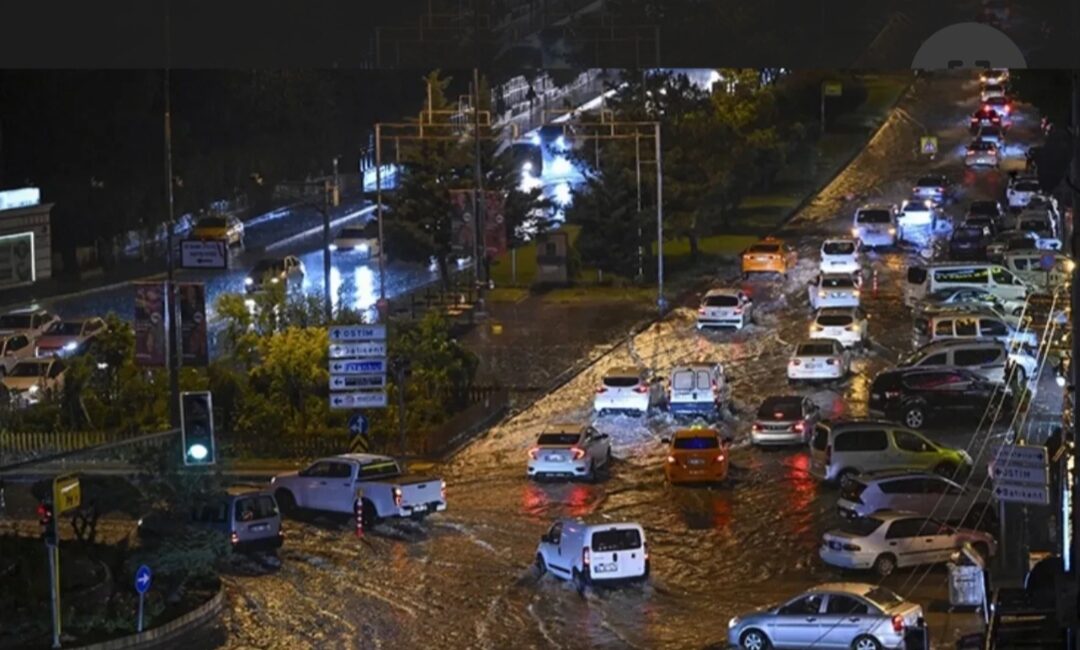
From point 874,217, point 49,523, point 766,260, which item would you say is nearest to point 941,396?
point 766,260

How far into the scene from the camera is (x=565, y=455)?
3406 cm

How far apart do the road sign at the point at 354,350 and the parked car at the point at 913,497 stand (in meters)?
9.87

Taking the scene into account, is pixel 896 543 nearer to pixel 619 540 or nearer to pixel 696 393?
pixel 619 540

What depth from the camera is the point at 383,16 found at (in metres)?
17.4

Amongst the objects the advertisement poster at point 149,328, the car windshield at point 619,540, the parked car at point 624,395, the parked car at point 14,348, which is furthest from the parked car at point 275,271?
the car windshield at point 619,540

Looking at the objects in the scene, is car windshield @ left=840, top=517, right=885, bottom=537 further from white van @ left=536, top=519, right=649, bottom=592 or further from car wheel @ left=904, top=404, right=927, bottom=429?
car wheel @ left=904, top=404, right=927, bottom=429

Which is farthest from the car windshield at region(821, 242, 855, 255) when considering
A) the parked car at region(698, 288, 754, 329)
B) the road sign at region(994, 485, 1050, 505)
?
the road sign at region(994, 485, 1050, 505)

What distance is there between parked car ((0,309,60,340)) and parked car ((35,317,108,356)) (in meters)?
0.23

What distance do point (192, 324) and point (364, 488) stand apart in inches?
222

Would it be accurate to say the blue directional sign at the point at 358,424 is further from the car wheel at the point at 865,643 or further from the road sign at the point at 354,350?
the car wheel at the point at 865,643

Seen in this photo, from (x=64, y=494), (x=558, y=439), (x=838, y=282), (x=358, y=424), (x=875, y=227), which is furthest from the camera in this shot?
(x=875, y=227)

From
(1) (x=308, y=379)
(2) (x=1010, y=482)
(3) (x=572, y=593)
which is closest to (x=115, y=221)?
(1) (x=308, y=379)

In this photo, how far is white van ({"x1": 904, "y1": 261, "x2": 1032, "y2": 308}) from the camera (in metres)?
44.2

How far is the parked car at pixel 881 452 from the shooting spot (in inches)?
1273
